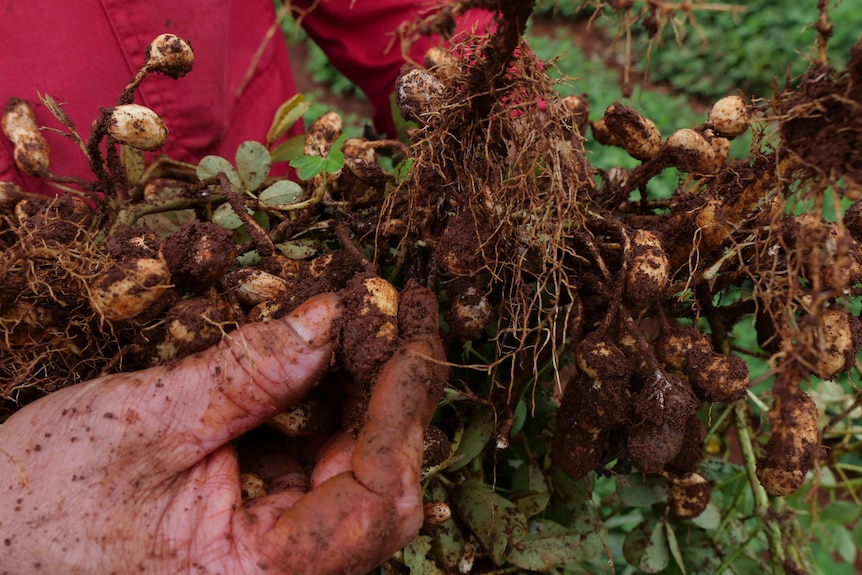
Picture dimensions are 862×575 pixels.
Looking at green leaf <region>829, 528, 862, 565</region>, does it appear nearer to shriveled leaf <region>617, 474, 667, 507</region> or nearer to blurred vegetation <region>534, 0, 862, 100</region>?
shriveled leaf <region>617, 474, 667, 507</region>

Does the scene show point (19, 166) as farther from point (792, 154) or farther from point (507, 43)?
point (792, 154)

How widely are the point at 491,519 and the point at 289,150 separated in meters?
0.77

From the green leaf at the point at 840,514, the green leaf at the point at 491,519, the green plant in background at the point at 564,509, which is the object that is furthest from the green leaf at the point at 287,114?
the green leaf at the point at 840,514

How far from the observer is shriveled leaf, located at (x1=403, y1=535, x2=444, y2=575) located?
37.0 inches

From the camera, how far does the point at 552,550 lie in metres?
1.03

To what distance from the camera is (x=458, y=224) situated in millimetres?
856

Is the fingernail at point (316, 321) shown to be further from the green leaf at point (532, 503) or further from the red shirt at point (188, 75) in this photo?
the green leaf at point (532, 503)

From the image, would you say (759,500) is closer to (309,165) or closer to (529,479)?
(529,479)

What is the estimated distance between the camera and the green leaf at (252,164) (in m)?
1.00

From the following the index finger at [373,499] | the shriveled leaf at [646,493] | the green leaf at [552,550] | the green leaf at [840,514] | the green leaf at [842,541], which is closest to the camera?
the index finger at [373,499]

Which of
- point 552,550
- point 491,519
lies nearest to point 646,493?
point 552,550

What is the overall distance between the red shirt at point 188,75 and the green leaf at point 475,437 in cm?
58

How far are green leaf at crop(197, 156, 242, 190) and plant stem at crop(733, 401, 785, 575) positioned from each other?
950 mm

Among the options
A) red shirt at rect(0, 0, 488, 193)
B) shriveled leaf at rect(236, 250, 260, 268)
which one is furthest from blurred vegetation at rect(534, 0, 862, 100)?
shriveled leaf at rect(236, 250, 260, 268)
